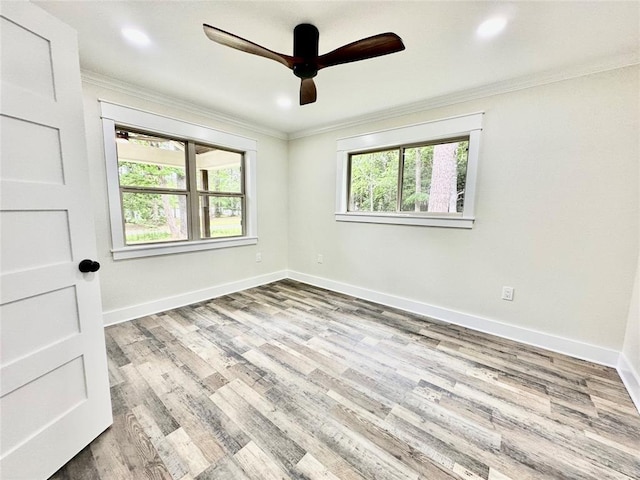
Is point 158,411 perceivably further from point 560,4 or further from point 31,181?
point 560,4

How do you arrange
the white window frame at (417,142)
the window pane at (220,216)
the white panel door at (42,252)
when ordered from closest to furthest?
1. the white panel door at (42,252)
2. the white window frame at (417,142)
3. the window pane at (220,216)

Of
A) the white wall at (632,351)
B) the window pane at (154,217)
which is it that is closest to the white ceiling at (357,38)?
the window pane at (154,217)

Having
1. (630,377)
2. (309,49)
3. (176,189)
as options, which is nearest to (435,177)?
(309,49)

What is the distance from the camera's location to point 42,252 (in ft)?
3.59

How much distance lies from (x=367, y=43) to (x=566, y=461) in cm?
242

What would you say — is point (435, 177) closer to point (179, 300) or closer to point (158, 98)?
point (158, 98)

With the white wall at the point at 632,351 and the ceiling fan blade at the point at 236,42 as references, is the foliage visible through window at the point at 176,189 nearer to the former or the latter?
the ceiling fan blade at the point at 236,42

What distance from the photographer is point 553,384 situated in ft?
6.06

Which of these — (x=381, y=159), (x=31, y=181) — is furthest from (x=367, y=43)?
(x=381, y=159)

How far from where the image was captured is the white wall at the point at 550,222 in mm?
1979

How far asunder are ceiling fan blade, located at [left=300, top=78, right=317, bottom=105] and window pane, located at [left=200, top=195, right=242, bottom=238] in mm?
1969

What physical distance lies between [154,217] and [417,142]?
3137mm

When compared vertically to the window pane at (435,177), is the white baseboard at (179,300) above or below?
below

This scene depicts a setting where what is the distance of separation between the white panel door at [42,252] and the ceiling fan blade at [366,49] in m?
1.31
